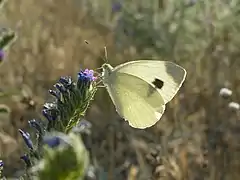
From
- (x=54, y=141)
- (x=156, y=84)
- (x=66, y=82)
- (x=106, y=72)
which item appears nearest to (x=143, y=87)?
(x=156, y=84)

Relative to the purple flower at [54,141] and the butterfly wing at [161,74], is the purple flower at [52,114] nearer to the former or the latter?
the purple flower at [54,141]

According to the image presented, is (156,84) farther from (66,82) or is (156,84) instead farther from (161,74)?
(66,82)

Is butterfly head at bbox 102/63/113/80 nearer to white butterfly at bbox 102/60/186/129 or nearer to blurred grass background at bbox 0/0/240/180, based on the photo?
white butterfly at bbox 102/60/186/129

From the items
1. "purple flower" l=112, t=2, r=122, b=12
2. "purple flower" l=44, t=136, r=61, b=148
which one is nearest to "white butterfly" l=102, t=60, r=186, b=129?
"purple flower" l=44, t=136, r=61, b=148

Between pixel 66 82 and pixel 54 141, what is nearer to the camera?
pixel 54 141

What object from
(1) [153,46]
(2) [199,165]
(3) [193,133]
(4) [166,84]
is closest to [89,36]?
(1) [153,46]

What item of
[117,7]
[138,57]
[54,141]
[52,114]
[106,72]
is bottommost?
[138,57]
